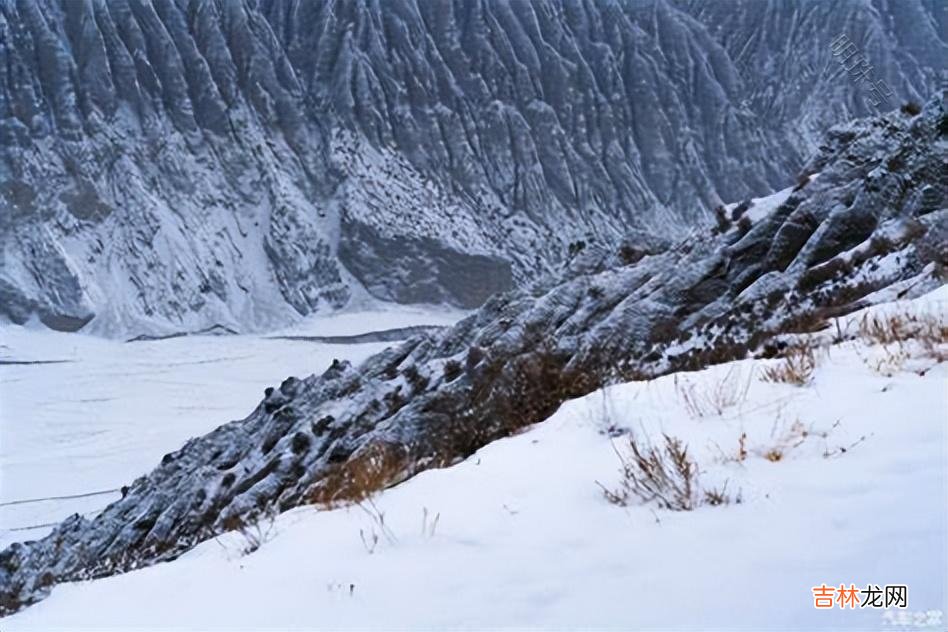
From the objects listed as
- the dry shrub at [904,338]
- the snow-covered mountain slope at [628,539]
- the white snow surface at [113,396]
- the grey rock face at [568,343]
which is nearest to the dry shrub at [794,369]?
the snow-covered mountain slope at [628,539]

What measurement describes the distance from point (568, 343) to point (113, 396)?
29047 millimetres

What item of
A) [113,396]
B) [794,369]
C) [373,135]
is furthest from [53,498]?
[373,135]

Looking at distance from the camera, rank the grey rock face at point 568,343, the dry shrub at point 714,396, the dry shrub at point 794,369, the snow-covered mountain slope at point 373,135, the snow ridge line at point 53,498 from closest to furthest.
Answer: the dry shrub at point 714,396 → the dry shrub at point 794,369 → the grey rock face at point 568,343 → the snow ridge line at point 53,498 → the snow-covered mountain slope at point 373,135

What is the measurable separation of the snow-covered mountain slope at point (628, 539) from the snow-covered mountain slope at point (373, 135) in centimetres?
4584

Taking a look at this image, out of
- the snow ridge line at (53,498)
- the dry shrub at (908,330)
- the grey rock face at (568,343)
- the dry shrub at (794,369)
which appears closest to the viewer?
the dry shrub at (794,369)

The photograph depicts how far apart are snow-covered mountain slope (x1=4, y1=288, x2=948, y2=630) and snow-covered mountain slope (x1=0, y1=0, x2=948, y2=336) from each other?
45.8 meters

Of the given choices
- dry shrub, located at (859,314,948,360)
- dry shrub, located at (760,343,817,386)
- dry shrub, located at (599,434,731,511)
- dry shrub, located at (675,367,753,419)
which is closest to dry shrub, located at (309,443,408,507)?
dry shrub, located at (599,434,731,511)

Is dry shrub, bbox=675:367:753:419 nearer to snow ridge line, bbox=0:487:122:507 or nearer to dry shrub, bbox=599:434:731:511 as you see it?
dry shrub, bbox=599:434:731:511

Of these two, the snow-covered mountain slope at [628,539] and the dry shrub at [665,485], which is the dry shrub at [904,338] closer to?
the snow-covered mountain slope at [628,539]

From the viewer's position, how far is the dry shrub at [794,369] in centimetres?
513

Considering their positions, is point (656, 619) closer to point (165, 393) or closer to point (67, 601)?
point (67, 601)

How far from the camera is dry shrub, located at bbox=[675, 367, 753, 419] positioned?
5.01 m

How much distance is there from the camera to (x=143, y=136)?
53.6 m

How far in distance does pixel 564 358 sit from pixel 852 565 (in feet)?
32.7
